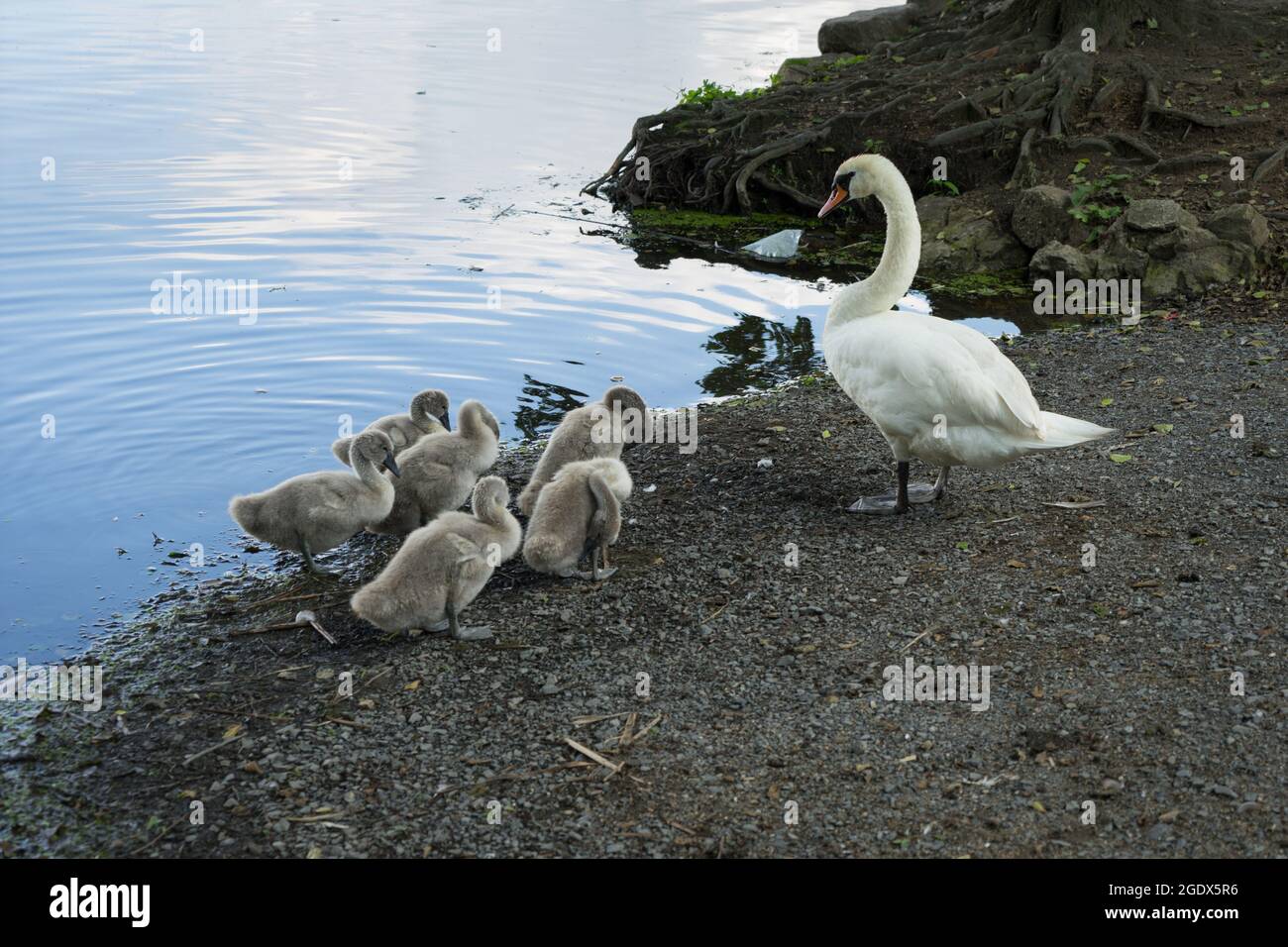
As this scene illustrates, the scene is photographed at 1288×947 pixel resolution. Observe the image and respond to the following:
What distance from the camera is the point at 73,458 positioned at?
952cm

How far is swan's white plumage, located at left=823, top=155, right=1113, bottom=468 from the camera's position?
7.18 m

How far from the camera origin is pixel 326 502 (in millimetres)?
7172

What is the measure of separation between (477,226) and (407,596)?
1066 centimetres

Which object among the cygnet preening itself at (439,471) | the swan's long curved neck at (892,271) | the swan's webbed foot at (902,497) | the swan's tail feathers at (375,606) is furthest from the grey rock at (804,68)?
the swan's tail feathers at (375,606)

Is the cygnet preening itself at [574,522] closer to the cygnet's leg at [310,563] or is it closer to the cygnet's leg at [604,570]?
the cygnet's leg at [604,570]

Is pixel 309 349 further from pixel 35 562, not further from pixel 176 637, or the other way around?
pixel 176 637

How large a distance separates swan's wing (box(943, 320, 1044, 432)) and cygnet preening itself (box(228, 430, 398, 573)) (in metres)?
3.55

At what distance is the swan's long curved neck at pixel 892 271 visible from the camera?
795 centimetres

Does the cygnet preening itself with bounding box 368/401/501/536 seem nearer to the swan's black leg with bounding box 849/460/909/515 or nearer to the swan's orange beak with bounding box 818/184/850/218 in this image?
the swan's black leg with bounding box 849/460/909/515

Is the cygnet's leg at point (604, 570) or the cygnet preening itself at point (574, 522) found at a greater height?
the cygnet preening itself at point (574, 522)

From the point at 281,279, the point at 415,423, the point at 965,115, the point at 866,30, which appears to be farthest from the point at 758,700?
the point at 866,30

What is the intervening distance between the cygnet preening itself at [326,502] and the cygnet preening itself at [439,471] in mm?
379
